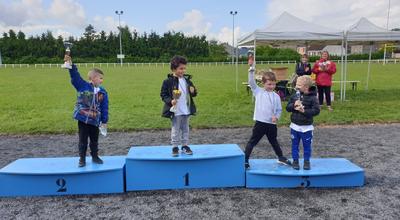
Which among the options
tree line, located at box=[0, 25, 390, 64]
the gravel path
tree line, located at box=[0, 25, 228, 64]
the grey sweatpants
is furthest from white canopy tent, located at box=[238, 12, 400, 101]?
tree line, located at box=[0, 25, 228, 64]

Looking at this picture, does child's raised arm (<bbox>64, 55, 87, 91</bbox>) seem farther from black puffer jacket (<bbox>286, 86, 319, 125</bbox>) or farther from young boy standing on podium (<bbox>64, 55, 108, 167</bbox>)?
black puffer jacket (<bbox>286, 86, 319, 125</bbox>)

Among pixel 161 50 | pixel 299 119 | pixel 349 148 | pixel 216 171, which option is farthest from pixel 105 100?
pixel 161 50

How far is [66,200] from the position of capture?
4715mm

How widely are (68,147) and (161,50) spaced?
85793mm

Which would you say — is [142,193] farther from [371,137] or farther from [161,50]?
[161,50]

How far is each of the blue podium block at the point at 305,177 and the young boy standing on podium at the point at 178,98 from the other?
1.03m

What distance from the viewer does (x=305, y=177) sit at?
4934 millimetres

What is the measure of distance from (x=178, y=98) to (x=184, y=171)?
1.05m

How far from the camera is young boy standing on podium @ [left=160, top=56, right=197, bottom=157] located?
5066 mm

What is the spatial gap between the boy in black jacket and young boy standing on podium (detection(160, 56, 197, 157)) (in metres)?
1.45

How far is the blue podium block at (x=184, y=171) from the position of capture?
4930 millimetres

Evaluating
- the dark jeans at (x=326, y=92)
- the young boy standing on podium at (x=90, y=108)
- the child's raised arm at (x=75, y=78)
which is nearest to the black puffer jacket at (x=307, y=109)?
the young boy standing on podium at (x=90, y=108)

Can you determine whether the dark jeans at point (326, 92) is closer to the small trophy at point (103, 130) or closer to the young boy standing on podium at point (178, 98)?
the young boy standing on podium at point (178, 98)

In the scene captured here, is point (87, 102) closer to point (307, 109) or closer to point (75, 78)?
point (75, 78)
